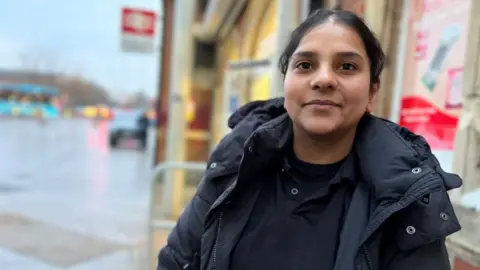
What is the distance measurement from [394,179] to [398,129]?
11.0 inches

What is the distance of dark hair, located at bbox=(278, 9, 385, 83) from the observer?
1.53 metres

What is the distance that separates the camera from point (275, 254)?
146 cm

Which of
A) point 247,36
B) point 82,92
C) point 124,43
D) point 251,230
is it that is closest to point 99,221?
point 124,43

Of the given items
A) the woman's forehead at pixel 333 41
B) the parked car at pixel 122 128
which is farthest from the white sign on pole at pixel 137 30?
the parked car at pixel 122 128

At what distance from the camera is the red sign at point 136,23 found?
839cm

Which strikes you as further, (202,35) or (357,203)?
(202,35)

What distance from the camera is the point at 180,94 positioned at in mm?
7684

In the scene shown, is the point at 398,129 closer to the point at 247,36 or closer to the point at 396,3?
the point at 396,3

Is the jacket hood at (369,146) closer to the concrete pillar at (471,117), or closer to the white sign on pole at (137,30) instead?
the concrete pillar at (471,117)

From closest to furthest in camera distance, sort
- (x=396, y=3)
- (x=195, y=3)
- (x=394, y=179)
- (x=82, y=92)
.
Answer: (x=394, y=179)
(x=396, y=3)
(x=195, y=3)
(x=82, y=92)

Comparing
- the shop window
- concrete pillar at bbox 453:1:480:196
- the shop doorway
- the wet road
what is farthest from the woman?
the shop window

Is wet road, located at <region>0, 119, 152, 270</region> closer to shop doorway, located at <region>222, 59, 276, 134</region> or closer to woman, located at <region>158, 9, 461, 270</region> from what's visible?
shop doorway, located at <region>222, 59, 276, 134</region>

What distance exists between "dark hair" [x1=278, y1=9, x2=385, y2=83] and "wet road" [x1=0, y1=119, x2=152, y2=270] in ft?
14.6

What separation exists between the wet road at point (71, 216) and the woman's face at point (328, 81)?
4.45 m
